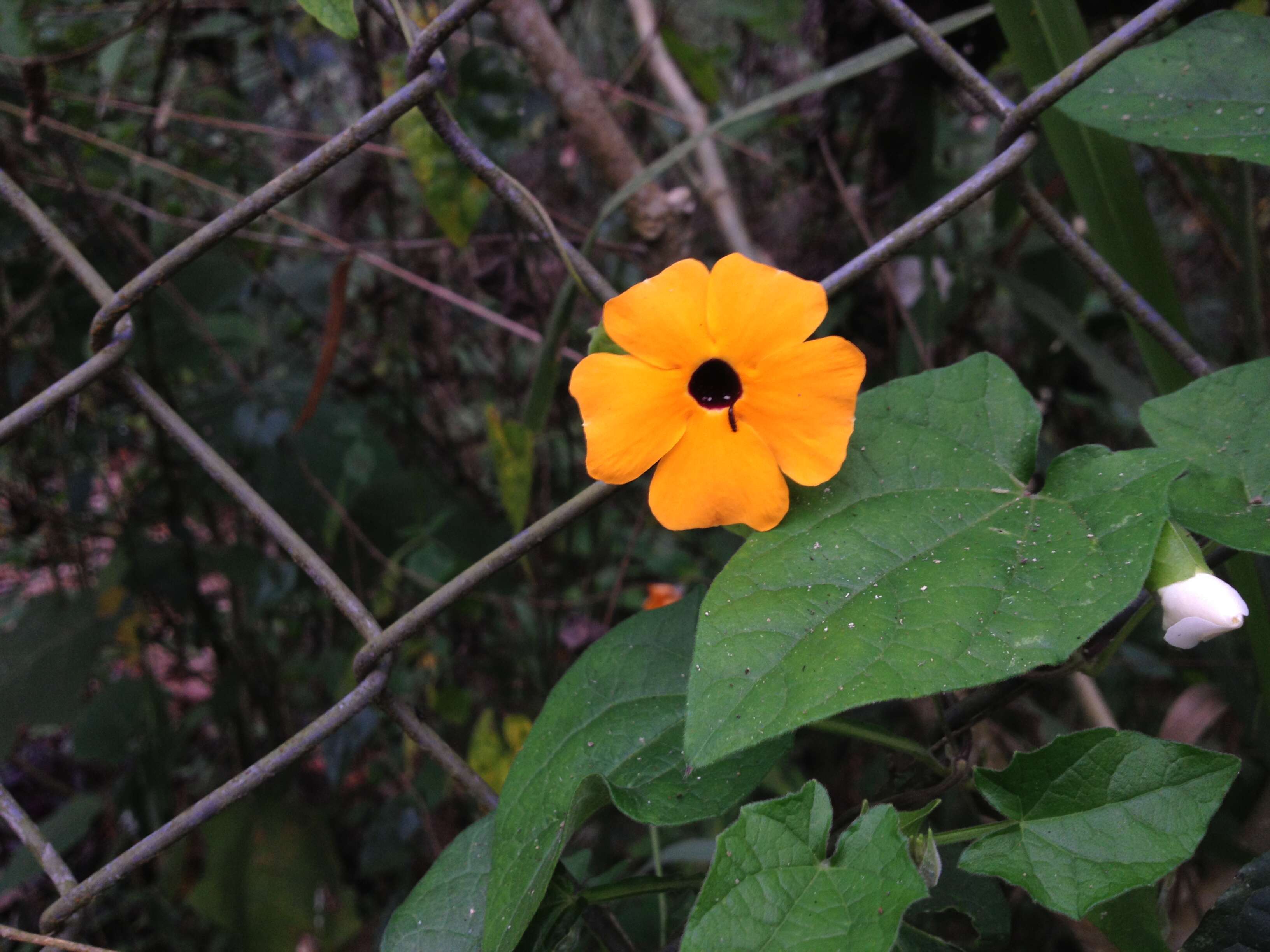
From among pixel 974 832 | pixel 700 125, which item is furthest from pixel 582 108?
pixel 974 832

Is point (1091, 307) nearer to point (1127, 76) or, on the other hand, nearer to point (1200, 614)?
point (1127, 76)

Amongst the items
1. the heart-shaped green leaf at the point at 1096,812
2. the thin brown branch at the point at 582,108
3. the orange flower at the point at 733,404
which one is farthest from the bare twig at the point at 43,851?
the thin brown branch at the point at 582,108

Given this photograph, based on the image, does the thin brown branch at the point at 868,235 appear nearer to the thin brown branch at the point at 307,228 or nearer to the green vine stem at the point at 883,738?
the thin brown branch at the point at 307,228

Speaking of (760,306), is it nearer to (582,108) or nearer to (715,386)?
(715,386)

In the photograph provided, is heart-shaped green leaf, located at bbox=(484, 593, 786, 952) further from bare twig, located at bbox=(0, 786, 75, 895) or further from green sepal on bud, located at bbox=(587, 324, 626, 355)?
bare twig, located at bbox=(0, 786, 75, 895)

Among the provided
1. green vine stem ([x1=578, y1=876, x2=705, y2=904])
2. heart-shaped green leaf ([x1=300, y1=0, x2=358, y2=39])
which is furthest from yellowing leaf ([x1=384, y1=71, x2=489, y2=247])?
green vine stem ([x1=578, y1=876, x2=705, y2=904])

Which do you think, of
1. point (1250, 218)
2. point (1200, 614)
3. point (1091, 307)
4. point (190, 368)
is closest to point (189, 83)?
point (190, 368)
